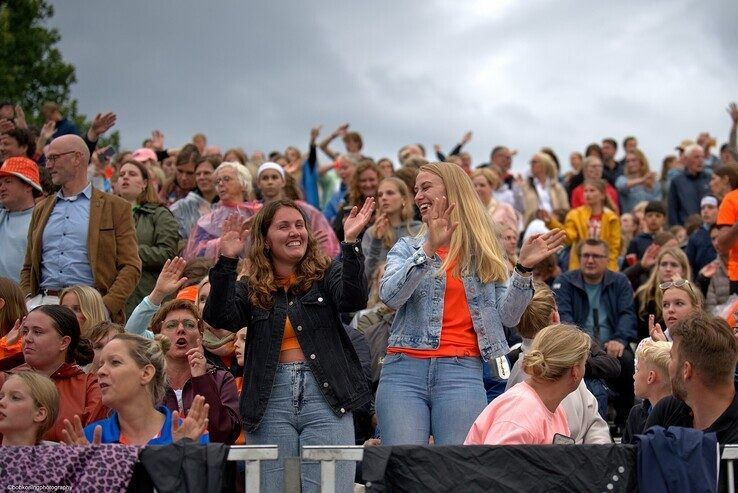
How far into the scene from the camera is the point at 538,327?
8.05 meters

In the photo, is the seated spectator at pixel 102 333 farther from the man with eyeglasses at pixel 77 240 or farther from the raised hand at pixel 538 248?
the raised hand at pixel 538 248

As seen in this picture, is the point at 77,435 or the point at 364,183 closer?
the point at 77,435

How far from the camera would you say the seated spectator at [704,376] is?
5723 mm

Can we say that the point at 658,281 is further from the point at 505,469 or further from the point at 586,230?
the point at 505,469

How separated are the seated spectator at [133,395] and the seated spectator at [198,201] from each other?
221 inches

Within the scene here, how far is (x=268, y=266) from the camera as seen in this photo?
22.0 feet

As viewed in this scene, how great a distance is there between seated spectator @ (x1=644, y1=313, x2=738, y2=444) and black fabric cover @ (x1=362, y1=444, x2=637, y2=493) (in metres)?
0.78

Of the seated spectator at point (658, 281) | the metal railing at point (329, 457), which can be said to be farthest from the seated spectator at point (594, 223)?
the metal railing at point (329, 457)

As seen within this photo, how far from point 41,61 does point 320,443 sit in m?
24.3

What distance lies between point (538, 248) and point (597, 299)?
15.5 ft

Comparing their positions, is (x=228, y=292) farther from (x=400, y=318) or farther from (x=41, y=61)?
(x=41, y=61)

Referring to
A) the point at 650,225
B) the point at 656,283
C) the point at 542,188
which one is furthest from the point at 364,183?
the point at 542,188

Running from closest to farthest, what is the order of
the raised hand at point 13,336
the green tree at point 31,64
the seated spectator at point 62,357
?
the seated spectator at point 62,357
the raised hand at point 13,336
the green tree at point 31,64

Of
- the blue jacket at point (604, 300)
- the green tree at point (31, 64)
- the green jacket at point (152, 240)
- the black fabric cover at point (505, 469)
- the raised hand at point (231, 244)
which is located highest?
the green tree at point (31, 64)
